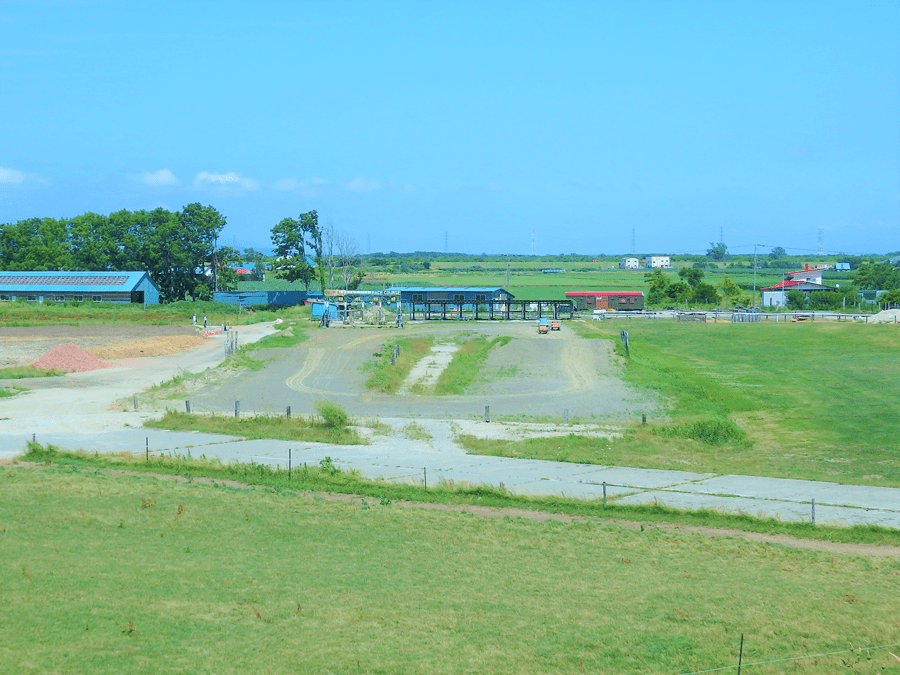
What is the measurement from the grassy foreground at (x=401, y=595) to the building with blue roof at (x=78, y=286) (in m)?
88.5

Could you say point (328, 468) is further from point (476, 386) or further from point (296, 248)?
point (296, 248)

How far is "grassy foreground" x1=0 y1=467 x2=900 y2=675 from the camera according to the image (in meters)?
12.2

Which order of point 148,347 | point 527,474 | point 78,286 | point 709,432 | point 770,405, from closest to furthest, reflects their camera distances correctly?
point 527,474, point 709,432, point 770,405, point 148,347, point 78,286

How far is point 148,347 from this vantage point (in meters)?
68.0

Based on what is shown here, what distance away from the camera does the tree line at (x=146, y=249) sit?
11550 centimetres

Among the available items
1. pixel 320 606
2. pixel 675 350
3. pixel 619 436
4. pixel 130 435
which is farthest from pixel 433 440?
pixel 675 350

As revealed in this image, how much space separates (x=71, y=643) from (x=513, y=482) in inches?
595

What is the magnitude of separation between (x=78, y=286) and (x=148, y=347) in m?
43.3

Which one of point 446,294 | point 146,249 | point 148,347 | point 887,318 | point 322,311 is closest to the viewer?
point 148,347

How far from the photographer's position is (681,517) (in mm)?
21594

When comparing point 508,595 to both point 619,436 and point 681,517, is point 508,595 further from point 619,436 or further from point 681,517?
point 619,436

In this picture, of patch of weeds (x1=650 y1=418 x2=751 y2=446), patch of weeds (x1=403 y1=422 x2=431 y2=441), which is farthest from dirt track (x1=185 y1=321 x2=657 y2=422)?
patch of weeds (x1=650 y1=418 x2=751 y2=446)

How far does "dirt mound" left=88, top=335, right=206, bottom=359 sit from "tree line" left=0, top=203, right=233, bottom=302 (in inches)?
1702

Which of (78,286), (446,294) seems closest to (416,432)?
(446,294)
